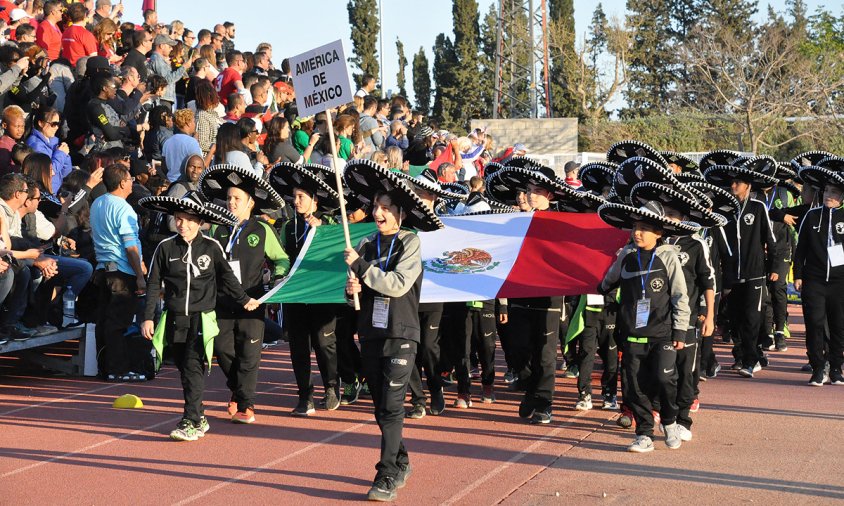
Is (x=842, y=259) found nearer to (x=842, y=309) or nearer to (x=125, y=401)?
(x=842, y=309)

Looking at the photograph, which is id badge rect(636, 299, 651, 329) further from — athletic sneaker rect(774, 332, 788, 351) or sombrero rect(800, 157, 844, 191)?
athletic sneaker rect(774, 332, 788, 351)

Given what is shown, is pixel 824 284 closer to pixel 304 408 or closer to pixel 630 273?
pixel 630 273

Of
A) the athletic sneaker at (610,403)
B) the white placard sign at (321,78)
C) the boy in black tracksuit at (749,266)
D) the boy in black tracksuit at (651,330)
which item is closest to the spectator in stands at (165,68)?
the white placard sign at (321,78)

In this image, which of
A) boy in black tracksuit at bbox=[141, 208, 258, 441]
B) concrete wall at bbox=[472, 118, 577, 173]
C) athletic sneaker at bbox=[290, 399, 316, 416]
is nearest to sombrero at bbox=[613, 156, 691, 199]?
athletic sneaker at bbox=[290, 399, 316, 416]

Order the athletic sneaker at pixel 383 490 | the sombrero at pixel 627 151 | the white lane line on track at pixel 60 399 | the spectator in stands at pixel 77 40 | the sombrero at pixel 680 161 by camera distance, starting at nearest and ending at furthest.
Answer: the athletic sneaker at pixel 383 490
the white lane line on track at pixel 60 399
the sombrero at pixel 627 151
the sombrero at pixel 680 161
the spectator in stands at pixel 77 40

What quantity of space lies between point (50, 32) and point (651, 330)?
1202 centimetres

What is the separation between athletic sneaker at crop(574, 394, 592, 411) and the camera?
10.4m

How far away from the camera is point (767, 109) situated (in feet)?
139

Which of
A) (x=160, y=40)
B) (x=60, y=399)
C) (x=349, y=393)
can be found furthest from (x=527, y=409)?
(x=160, y=40)

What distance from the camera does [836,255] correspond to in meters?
11.7

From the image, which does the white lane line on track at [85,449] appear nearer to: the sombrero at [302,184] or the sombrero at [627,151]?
the sombrero at [302,184]

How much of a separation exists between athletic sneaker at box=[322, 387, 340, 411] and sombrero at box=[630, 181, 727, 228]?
3.30m

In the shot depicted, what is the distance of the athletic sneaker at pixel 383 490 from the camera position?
7.26 m

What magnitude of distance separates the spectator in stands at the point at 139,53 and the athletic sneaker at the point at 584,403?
889cm
